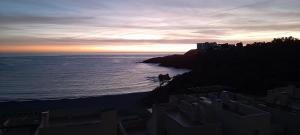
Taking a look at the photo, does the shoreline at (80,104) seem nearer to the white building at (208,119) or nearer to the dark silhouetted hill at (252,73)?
the dark silhouetted hill at (252,73)

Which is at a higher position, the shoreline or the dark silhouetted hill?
the dark silhouetted hill

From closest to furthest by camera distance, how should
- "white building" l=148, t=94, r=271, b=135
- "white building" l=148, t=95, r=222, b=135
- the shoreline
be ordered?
"white building" l=148, t=94, r=271, b=135 → "white building" l=148, t=95, r=222, b=135 → the shoreline

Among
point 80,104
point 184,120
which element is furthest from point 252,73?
point 184,120

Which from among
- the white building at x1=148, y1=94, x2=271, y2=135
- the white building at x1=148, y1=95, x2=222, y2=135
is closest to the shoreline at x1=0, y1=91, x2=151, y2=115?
the white building at x1=148, y1=95, x2=222, y2=135

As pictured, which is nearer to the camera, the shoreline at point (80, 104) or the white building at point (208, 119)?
the white building at point (208, 119)

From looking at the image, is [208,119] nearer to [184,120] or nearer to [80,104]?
[184,120]

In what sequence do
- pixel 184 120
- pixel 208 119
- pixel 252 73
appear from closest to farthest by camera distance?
pixel 208 119
pixel 184 120
pixel 252 73

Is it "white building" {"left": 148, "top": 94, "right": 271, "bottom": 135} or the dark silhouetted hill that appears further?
the dark silhouetted hill

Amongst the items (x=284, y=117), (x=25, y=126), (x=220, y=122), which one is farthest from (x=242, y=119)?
(x=25, y=126)

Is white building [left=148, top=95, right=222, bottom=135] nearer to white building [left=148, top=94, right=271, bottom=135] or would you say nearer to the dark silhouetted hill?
white building [left=148, top=94, right=271, bottom=135]

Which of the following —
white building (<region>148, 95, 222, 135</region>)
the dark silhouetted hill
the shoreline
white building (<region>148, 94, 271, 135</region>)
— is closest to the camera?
white building (<region>148, 94, 271, 135</region>)

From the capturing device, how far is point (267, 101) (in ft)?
43.0

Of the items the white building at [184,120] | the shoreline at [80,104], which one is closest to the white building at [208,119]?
the white building at [184,120]

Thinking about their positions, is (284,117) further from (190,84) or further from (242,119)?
(190,84)
